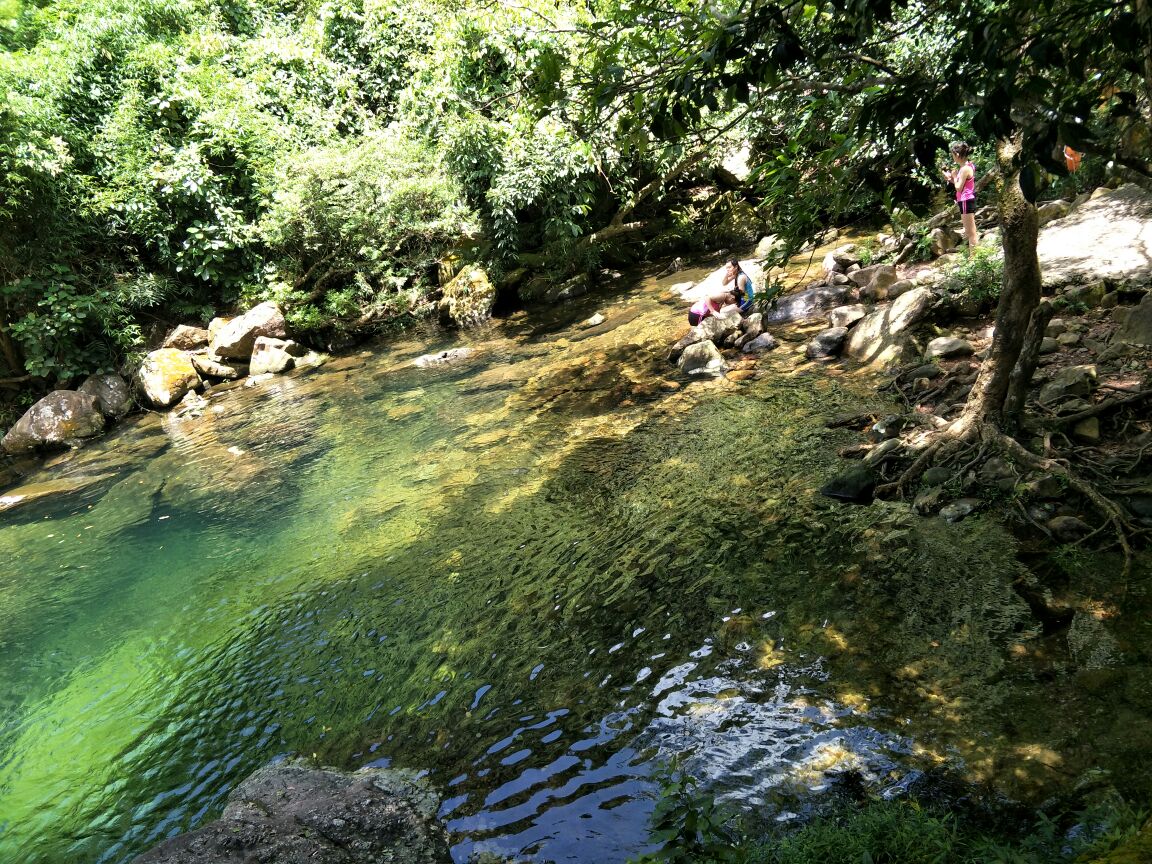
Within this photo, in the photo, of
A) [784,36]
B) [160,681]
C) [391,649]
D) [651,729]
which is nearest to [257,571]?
[160,681]

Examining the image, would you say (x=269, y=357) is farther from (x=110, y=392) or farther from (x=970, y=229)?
(x=970, y=229)

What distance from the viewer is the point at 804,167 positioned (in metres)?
4.71

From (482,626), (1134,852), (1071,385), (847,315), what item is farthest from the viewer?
(847,315)

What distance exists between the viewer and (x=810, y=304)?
12.4 metres

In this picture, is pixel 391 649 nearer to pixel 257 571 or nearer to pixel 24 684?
pixel 257 571

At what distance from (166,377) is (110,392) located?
2089 mm

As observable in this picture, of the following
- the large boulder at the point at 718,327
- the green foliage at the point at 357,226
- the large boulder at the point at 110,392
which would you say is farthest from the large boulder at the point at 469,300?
the large boulder at the point at 718,327

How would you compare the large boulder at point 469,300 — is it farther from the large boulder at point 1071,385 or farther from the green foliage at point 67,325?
the large boulder at point 1071,385

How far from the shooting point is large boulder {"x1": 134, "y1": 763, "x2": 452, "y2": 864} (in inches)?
144

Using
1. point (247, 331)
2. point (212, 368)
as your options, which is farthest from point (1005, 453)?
point (212, 368)

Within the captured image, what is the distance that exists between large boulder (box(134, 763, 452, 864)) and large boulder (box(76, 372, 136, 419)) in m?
19.5

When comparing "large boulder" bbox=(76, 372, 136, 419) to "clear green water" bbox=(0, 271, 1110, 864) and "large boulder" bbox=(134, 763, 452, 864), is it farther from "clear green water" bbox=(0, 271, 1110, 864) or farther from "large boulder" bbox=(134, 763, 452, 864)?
A: "large boulder" bbox=(134, 763, 452, 864)

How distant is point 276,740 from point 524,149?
1639 cm

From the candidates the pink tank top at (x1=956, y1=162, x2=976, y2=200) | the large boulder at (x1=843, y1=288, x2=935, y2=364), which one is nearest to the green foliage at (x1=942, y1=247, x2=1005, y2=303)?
the large boulder at (x1=843, y1=288, x2=935, y2=364)
